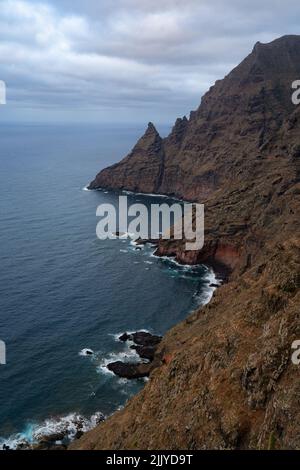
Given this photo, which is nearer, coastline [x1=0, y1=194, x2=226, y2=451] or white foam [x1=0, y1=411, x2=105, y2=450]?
coastline [x1=0, y1=194, x2=226, y2=451]

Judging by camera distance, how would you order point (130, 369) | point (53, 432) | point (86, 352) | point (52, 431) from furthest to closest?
point (86, 352) → point (130, 369) → point (52, 431) → point (53, 432)

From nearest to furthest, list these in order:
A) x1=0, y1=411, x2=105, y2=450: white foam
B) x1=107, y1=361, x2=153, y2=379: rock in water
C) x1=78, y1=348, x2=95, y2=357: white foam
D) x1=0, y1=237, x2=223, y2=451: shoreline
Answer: x1=0, y1=237, x2=223, y2=451: shoreline, x1=0, y1=411, x2=105, y2=450: white foam, x1=107, y1=361, x2=153, y2=379: rock in water, x1=78, y1=348, x2=95, y2=357: white foam

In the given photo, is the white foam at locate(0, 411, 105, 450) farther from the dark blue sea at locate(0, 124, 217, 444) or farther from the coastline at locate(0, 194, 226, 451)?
the dark blue sea at locate(0, 124, 217, 444)

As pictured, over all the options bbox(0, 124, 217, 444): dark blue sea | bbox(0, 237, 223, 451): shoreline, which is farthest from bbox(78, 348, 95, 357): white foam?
bbox(0, 237, 223, 451): shoreline

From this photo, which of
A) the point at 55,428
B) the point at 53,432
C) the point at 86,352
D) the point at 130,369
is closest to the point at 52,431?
the point at 53,432

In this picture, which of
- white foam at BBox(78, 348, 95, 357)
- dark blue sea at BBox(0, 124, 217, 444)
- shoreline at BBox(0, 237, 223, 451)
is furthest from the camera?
white foam at BBox(78, 348, 95, 357)

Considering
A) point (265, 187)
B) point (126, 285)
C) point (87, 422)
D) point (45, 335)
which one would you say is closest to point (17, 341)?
point (45, 335)

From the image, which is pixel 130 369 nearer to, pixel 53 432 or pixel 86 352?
pixel 86 352
